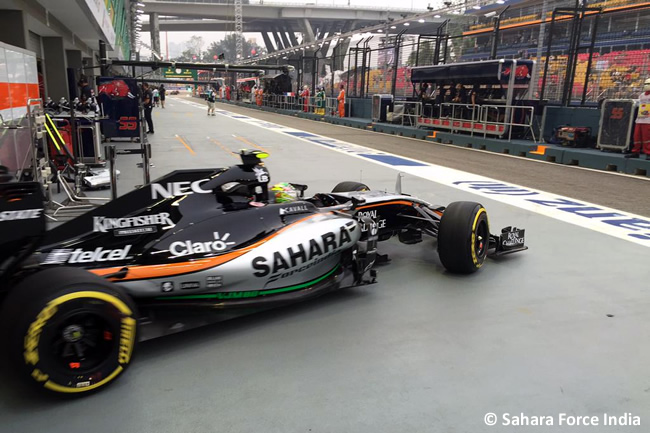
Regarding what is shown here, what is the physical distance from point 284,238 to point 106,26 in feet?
53.5

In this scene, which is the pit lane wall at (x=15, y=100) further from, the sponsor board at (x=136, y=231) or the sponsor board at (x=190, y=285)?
the sponsor board at (x=190, y=285)

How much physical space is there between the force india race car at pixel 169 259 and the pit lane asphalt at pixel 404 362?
0.21 meters

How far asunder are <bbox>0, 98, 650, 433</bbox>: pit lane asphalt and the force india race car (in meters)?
0.21

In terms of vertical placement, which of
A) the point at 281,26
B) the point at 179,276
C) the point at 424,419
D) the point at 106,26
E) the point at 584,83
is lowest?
the point at 424,419

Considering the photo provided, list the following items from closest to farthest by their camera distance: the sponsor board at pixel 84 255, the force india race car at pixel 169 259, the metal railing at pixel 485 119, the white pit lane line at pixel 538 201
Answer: the force india race car at pixel 169 259
the sponsor board at pixel 84 255
the white pit lane line at pixel 538 201
the metal railing at pixel 485 119

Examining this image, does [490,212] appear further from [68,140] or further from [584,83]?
[584,83]

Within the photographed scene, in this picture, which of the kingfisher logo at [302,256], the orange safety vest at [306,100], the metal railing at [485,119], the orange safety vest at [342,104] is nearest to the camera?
the kingfisher logo at [302,256]

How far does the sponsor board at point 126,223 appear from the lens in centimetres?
358

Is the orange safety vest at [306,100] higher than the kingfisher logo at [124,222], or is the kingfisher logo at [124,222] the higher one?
the orange safety vest at [306,100]

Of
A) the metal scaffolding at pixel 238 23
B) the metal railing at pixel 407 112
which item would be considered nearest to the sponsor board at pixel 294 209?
the metal railing at pixel 407 112

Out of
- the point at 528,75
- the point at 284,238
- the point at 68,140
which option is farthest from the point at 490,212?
the point at 528,75

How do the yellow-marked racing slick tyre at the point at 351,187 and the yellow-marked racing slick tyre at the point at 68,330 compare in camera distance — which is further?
the yellow-marked racing slick tyre at the point at 351,187

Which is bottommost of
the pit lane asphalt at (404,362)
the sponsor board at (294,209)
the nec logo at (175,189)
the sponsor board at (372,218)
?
the pit lane asphalt at (404,362)

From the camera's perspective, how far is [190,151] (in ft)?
47.8
